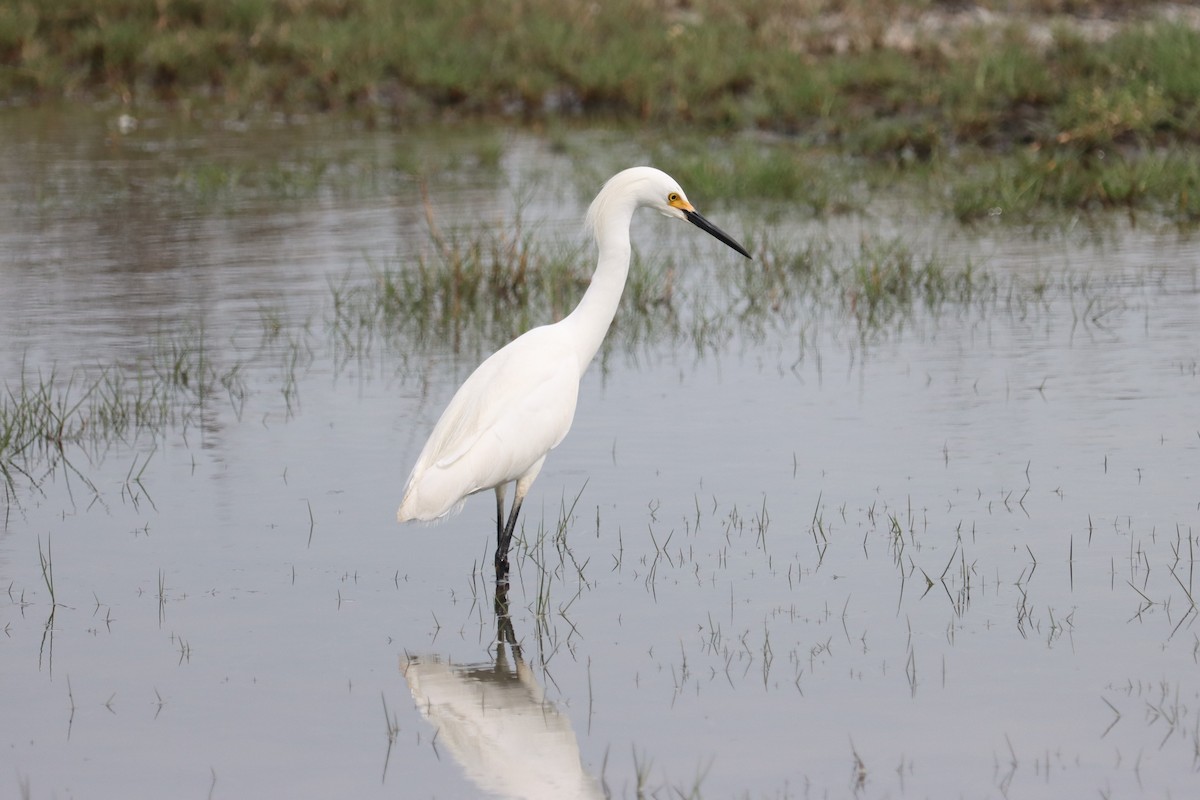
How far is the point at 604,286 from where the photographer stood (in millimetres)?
→ 6328

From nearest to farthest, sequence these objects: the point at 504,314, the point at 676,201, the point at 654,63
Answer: the point at 676,201
the point at 504,314
the point at 654,63

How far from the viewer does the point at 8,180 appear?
15.9 m

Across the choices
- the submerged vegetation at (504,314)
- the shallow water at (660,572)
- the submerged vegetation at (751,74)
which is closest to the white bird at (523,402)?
the shallow water at (660,572)

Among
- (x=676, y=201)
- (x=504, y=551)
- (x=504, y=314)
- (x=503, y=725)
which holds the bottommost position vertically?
(x=503, y=725)

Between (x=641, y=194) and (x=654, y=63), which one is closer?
(x=641, y=194)

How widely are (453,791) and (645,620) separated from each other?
1.31m

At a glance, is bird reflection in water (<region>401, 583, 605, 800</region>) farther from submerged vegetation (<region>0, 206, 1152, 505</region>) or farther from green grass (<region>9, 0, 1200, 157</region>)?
green grass (<region>9, 0, 1200, 157</region>)

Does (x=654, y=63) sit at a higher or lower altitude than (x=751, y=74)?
higher

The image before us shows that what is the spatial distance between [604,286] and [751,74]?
1365cm

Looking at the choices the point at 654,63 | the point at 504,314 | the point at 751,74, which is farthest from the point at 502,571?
the point at 654,63

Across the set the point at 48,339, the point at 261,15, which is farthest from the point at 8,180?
the point at 261,15

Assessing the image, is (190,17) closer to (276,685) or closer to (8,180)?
A: (8,180)

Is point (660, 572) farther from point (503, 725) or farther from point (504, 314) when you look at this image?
point (504, 314)

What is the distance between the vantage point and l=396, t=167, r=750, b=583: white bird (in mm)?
5648
